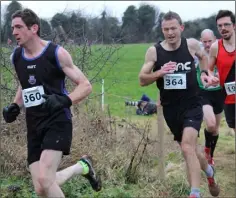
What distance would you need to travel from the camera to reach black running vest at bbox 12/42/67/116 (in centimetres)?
502

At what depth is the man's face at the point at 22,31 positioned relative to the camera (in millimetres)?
5129

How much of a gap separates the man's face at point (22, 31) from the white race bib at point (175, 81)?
1.83 meters

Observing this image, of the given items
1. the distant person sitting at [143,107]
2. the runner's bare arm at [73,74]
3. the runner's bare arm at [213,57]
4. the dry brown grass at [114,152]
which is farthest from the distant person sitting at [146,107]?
the runner's bare arm at [73,74]

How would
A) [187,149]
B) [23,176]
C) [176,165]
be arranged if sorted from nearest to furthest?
[187,149]
[23,176]
[176,165]

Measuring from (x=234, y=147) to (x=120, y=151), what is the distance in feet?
11.5

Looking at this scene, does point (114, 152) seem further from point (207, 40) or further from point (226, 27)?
point (207, 40)

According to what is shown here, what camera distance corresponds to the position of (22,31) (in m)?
5.14

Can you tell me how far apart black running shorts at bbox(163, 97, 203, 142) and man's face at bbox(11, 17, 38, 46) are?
2.10 metres

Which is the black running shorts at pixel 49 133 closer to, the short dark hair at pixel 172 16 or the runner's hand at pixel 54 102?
the runner's hand at pixel 54 102

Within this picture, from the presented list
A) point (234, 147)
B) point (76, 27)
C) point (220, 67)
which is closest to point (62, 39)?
point (76, 27)

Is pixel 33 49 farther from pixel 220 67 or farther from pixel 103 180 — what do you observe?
pixel 220 67

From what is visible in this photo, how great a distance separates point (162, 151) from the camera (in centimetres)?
723

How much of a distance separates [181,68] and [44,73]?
1912 mm

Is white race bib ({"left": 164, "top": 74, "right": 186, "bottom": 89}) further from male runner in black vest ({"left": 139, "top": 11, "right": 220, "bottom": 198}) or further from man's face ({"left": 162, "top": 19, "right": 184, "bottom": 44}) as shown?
man's face ({"left": 162, "top": 19, "right": 184, "bottom": 44})
